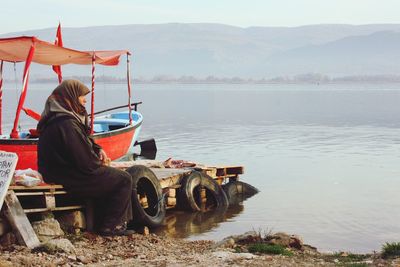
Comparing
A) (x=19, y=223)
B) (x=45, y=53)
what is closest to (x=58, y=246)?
(x=19, y=223)

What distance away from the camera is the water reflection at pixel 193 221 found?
40.8ft

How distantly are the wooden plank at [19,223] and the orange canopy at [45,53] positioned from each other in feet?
22.3

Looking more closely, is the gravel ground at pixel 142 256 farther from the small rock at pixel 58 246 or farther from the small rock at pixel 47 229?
the small rock at pixel 47 229

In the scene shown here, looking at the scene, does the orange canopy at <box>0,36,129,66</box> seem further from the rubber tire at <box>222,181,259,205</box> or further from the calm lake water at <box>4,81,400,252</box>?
the calm lake water at <box>4,81,400,252</box>

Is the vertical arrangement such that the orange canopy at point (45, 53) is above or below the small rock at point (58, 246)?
above

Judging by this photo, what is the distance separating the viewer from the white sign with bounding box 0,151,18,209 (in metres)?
8.36

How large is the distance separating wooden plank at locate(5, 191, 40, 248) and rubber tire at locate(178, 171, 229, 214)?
6001 mm

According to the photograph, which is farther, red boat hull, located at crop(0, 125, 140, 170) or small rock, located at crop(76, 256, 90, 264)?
red boat hull, located at crop(0, 125, 140, 170)

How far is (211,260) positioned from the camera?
310 inches

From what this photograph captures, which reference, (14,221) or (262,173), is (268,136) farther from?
(14,221)

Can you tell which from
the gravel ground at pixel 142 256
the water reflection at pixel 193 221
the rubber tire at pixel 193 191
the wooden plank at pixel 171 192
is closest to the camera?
the gravel ground at pixel 142 256

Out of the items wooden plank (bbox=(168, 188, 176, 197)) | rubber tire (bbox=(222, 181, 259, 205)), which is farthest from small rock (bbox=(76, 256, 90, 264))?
rubber tire (bbox=(222, 181, 259, 205))

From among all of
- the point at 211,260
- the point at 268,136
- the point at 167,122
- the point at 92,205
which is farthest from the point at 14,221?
the point at 167,122

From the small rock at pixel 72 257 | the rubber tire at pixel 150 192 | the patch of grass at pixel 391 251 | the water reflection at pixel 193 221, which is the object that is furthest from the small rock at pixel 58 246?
the patch of grass at pixel 391 251
